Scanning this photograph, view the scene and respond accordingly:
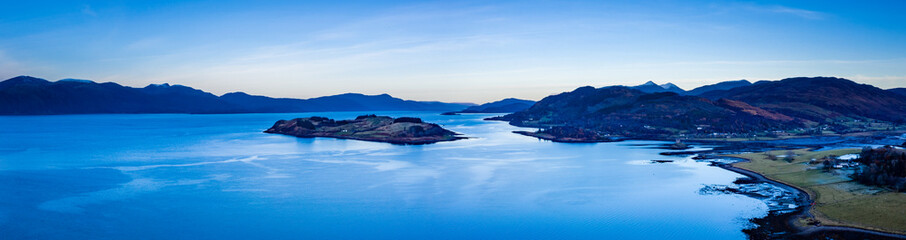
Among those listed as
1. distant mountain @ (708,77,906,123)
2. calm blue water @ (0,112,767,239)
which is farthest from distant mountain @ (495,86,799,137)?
calm blue water @ (0,112,767,239)

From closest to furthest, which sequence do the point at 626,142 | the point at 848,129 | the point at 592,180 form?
the point at 592,180 < the point at 626,142 < the point at 848,129

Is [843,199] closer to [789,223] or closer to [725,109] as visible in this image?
[789,223]

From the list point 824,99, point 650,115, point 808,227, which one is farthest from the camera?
point 824,99

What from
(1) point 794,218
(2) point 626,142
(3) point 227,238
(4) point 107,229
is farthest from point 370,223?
(2) point 626,142

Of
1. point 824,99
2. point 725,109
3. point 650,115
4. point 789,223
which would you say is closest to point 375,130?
Result: point 650,115

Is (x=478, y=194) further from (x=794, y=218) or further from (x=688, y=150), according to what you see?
(x=688, y=150)

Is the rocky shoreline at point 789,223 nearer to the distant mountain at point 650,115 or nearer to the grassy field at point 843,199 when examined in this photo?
the grassy field at point 843,199

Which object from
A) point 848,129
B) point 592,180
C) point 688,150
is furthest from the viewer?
point 848,129
